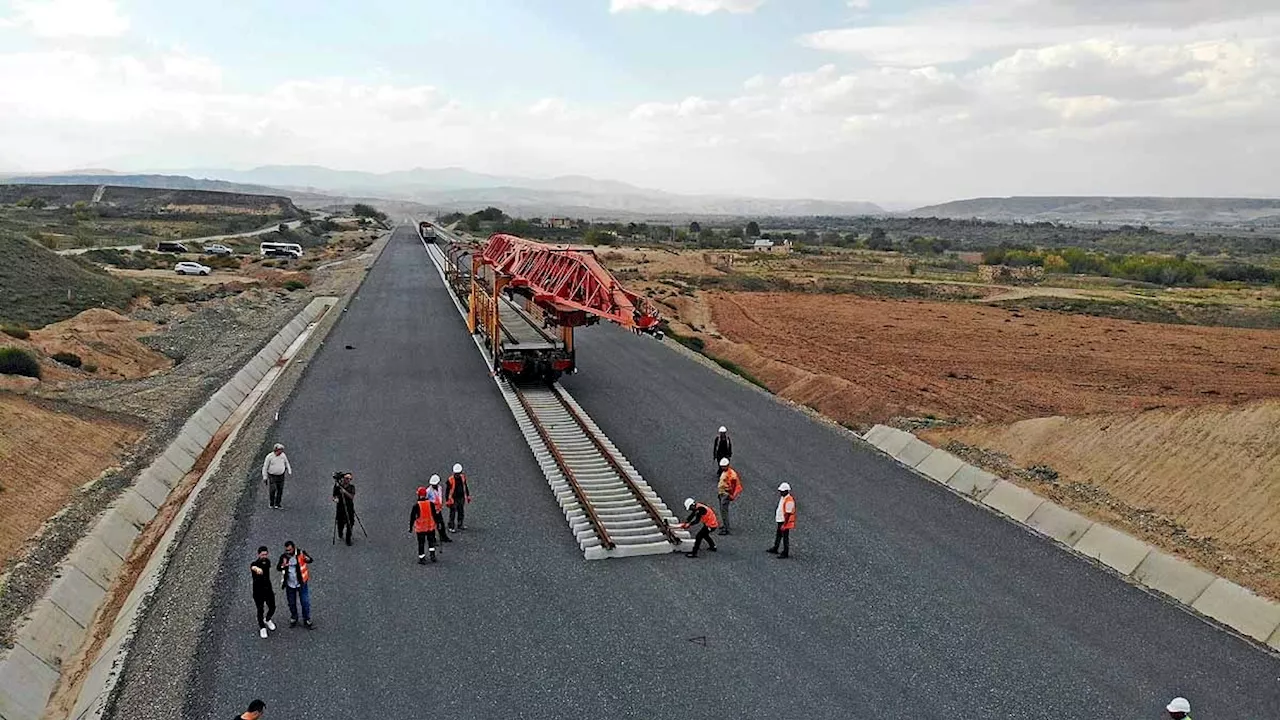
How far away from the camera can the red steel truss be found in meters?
23.0

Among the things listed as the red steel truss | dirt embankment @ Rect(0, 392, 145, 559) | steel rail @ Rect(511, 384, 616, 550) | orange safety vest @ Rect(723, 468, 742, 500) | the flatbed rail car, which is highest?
the red steel truss

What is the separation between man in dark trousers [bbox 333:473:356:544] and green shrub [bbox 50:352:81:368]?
67.0 feet

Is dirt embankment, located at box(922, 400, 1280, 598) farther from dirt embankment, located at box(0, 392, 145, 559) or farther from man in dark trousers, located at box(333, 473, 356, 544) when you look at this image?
dirt embankment, located at box(0, 392, 145, 559)

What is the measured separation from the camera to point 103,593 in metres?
15.3

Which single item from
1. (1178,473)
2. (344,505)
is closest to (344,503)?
(344,505)

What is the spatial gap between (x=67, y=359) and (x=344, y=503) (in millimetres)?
21039

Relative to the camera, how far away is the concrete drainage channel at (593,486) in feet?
51.8

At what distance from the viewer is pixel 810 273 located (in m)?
84.8

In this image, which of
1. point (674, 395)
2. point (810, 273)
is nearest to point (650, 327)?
point (674, 395)

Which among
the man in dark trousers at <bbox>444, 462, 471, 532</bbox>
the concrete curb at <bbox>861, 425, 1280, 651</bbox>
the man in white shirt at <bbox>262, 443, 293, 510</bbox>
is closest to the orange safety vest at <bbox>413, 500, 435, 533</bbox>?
the man in dark trousers at <bbox>444, 462, 471, 532</bbox>

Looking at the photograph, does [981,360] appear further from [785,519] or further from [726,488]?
[785,519]

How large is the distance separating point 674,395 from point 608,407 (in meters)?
2.78

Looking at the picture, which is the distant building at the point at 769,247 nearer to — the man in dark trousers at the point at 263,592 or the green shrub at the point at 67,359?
the green shrub at the point at 67,359

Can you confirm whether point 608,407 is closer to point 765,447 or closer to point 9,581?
point 765,447
